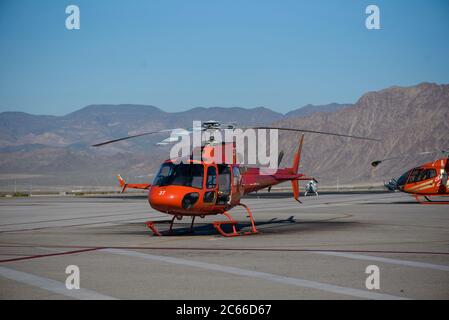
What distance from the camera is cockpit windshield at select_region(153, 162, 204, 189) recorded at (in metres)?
18.2

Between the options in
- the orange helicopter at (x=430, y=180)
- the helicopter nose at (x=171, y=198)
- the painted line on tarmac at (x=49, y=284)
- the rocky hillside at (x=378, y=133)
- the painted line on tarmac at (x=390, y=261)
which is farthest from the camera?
the rocky hillside at (x=378, y=133)

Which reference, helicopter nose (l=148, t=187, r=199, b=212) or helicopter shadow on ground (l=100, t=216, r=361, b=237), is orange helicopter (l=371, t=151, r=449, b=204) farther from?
helicopter nose (l=148, t=187, r=199, b=212)

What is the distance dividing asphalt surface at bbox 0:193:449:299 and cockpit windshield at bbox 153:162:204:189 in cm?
158

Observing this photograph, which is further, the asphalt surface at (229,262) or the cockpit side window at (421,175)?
the cockpit side window at (421,175)

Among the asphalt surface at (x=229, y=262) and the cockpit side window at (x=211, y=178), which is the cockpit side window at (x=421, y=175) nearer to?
the asphalt surface at (x=229, y=262)

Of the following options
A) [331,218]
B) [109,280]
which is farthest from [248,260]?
[331,218]

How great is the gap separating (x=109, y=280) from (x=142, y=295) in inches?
58.5

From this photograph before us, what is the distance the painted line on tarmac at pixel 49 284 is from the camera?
9406mm

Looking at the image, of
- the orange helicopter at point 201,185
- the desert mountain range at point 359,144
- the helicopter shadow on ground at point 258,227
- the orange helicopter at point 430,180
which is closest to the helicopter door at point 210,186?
the orange helicopter at point 201,185

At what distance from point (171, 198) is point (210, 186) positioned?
59.7 inches

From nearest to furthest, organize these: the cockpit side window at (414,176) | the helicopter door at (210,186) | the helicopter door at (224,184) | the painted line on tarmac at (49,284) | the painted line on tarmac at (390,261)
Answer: the painted line on tarmac at (49,284), the painted line on tarmac at (390,261), the helicopter door at (210,186), the helicopter door at (224,184), the cockpit side window at (414,176)

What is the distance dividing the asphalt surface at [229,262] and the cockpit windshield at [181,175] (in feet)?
5.20

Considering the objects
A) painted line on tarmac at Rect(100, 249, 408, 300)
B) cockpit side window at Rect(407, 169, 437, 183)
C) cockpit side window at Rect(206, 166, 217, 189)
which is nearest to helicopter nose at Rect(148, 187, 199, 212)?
cockpit side window at Rect(206, 166, 217, 189)

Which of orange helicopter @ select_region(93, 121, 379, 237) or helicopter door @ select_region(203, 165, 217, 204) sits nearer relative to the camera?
orange helicopter @ select_region(93, 121, 379, 237)
